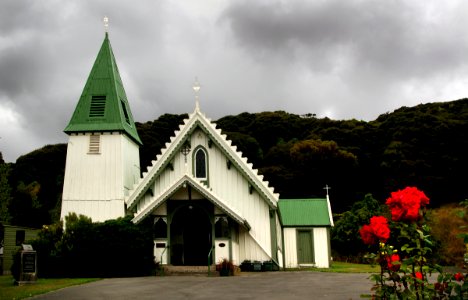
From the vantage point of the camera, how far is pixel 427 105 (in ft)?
202

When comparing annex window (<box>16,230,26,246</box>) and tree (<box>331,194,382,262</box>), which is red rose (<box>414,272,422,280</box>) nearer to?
tree (<box>331,194,382,262</box>)

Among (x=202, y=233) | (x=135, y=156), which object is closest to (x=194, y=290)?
(x=202, y=233)

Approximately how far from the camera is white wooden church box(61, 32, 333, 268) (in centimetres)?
2488

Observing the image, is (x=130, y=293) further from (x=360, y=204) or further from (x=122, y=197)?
(x=360, y=204)

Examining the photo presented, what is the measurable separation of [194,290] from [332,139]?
155 feet

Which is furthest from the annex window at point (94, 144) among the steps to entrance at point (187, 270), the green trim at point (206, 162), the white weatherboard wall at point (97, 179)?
the steps to entrance at point (187, 270)

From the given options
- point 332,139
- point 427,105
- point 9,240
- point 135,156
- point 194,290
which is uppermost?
point 427,105

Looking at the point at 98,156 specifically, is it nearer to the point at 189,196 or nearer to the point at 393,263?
the point at 189,196

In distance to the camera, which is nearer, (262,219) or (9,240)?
(262,219)

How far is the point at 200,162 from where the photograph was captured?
91.8 feet

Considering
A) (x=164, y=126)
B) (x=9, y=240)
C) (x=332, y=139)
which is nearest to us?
(x=9, y=240)

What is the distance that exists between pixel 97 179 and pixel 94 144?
6.91 feet

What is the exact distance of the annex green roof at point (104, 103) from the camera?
29.3 metres

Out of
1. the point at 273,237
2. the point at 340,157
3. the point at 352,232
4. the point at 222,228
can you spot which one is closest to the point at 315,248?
the point at 273,237
